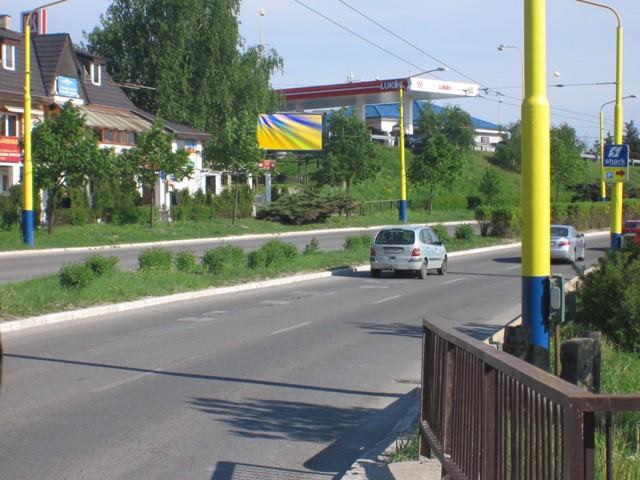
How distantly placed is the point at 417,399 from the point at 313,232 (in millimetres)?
42393

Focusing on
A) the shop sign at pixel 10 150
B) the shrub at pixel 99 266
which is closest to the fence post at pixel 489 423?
the shrub at pixel 99 266

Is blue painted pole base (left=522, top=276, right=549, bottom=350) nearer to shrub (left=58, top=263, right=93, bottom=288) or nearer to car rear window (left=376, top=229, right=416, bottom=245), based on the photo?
shrub (left=58, top=263, right=93, bottom=288)

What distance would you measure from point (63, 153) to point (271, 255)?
47.6 feet

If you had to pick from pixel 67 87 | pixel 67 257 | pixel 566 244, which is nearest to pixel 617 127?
pixel 566 244

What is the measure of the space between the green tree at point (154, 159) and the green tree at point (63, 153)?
Result: 6.65 meters

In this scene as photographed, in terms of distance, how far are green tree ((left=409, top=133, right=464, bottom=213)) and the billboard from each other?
728 cm

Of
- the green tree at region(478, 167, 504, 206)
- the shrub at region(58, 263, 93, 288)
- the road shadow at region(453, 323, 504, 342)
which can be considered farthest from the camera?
the green tree at region(478, 167, 504, 206)

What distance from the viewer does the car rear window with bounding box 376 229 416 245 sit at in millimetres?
26609

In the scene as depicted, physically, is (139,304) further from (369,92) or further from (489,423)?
(369,92)

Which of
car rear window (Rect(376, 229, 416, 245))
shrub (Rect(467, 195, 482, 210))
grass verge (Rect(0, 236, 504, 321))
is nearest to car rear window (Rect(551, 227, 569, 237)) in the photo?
car rear window (Rect(376, 229, 416, 245))

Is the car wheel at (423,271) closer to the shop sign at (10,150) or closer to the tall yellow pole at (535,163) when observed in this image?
the tall yellow pole at (535,163)

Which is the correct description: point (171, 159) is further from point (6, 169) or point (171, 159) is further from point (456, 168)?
point (456, 168)

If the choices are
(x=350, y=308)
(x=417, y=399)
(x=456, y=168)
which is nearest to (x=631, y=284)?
A: (x=417, y=399)

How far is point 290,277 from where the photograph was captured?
24.6m
